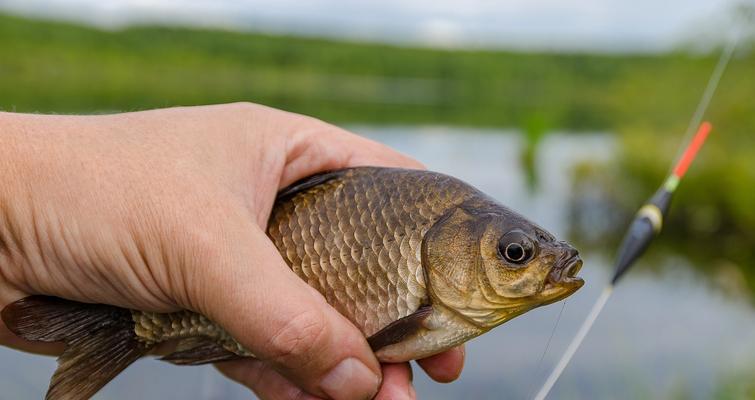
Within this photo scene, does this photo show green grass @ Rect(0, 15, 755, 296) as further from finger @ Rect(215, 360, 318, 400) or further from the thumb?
the thumb

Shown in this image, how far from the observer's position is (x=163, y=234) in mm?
2225

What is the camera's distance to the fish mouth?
2.34 metres

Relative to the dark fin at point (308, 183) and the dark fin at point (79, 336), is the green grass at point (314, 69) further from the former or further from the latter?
the dark fin at point (79, 336)

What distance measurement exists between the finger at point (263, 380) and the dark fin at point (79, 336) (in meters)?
0.50

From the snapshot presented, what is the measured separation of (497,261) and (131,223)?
109cm

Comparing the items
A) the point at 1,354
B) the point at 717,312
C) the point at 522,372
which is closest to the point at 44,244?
the point at 1,354

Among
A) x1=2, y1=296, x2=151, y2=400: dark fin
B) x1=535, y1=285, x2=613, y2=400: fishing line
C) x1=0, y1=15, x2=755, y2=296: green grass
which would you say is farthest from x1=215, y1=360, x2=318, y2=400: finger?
x1=0, y1=15, x2=755, y2=296: green grass

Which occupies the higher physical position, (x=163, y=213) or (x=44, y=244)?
(x=163, y=213)

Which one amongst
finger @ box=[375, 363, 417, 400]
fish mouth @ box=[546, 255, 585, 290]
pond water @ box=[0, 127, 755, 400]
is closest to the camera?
fish mouth @ box=[546, 255, 585, 290]

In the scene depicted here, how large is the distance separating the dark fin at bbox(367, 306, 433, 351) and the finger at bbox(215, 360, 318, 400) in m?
0.51

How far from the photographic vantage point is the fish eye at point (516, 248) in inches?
92.7

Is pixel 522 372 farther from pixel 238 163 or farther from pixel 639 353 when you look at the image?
pixel 238 163

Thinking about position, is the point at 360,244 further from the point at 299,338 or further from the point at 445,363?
the point at 445,363

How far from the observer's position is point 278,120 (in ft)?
9.11
